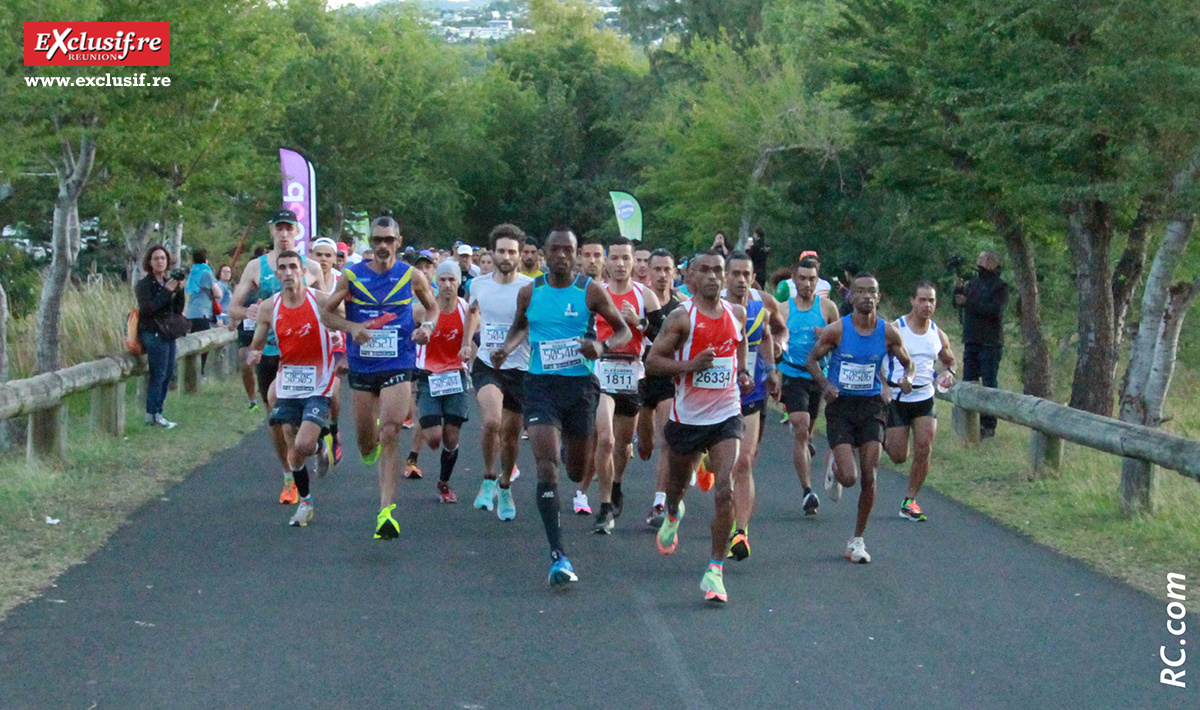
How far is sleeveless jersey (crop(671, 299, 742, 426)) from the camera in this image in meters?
8.12

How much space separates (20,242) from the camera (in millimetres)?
31500

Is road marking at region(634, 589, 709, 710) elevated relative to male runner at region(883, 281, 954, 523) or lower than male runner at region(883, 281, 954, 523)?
lower

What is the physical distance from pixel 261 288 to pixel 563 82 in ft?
218

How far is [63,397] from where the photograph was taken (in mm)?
12680

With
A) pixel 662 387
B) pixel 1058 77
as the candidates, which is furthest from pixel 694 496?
pixel 1058 77

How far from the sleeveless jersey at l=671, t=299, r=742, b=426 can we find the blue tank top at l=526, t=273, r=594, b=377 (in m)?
0.74

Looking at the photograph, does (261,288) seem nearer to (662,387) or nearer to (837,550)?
(662,387)

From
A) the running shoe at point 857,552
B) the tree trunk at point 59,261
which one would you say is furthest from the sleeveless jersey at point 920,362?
the tree trunk at point 59,261

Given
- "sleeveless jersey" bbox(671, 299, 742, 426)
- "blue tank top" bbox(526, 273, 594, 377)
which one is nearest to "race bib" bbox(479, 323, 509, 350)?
"blue tank top" bbox(526, 273, 594, 377)

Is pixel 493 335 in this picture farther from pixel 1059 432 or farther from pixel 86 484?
pixel 1059 432

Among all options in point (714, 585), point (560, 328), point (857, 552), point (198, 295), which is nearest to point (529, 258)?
point (560, 328)

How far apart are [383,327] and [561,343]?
5.29 ft

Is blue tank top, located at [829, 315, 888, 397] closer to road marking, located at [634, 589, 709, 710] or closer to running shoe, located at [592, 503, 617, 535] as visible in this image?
running shoe, located at [592, 503, 617, 535]

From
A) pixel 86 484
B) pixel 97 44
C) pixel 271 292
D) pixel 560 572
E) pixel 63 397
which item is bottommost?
pixel 86 484
